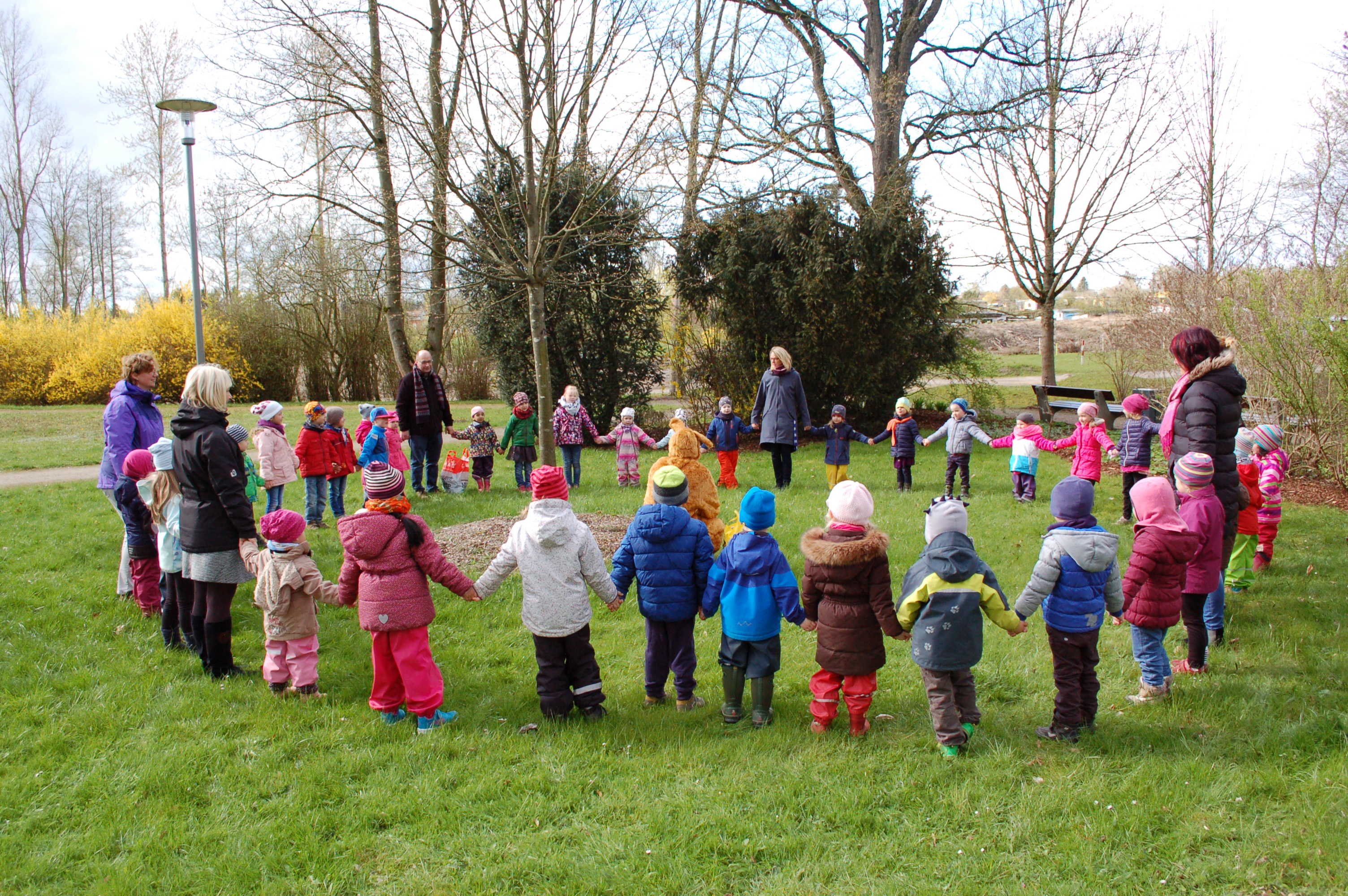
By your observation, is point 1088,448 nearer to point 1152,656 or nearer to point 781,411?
point 781,411

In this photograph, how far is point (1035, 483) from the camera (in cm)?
1024

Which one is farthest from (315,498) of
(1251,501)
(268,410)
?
(1251,501)

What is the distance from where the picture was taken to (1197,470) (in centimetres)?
503

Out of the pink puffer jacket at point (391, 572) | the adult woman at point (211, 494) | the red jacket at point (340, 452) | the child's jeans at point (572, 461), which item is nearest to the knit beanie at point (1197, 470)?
the pink puffer jacket at point (391, 572)

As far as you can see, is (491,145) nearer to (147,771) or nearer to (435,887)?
(147,771)

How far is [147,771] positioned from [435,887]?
6.16 feet

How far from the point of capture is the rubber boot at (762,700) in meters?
4.48

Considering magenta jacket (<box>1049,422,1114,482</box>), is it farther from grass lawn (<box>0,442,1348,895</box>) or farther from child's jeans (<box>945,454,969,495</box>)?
grass lawn (<box>0,442,1348,895</box>)

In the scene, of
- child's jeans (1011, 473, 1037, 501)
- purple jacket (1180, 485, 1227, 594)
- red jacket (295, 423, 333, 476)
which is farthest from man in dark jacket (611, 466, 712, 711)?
child's jeans (1011, 473, 1037, 501)

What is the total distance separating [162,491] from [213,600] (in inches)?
40.1

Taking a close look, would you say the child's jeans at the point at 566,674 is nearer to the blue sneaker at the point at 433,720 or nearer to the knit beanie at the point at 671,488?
the blue sneaker at the point at 433,720

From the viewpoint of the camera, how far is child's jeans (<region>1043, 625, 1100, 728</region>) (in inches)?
164

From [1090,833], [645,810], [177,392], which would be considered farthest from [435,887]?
[177,392]

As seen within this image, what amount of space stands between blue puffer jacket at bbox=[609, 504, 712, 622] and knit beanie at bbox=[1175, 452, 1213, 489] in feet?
10.3
